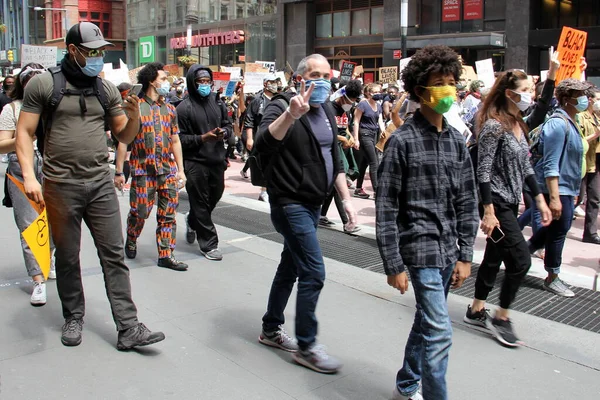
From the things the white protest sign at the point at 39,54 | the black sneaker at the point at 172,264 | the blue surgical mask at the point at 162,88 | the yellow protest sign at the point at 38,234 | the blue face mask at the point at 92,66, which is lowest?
the black sneaker at the point at 172,264

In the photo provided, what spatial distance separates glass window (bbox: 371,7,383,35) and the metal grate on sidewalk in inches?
888

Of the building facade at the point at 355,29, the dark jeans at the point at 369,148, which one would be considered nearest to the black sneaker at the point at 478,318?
the dark jeans at the point at 369,148

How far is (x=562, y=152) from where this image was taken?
5641mm

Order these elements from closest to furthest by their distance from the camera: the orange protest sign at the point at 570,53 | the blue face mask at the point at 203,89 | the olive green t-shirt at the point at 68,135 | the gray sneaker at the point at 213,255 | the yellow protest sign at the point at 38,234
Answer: the olive green t-shirt at the point at 68,135 → the yellow protest sign at the point at 38,234 → the blue face mask at the point at 203,89 → the gray sneaker at the point at 213,255 → the orange protest sign at the point at 570,53

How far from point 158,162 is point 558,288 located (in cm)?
382

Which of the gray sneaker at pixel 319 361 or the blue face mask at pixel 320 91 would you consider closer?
the blue face mask at pixel 320 91

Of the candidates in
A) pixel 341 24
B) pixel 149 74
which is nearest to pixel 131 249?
pixel 149 74

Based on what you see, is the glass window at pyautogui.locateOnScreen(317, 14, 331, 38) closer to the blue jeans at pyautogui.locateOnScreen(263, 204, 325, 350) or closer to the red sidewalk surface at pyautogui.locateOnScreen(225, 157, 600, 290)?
the red sidewalk surface at pyautogui.locateOnScreen(225, 157, 600, 290)

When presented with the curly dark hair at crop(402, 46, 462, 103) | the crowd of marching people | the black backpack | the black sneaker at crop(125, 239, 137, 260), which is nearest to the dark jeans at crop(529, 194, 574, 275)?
the crowd of marching people

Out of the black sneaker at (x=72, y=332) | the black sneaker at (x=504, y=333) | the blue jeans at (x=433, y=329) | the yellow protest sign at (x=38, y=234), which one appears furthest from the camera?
the black sneaker at (x=504, y=333)

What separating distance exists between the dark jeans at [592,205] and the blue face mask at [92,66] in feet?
19.7

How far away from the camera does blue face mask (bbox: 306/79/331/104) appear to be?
3.85 metres

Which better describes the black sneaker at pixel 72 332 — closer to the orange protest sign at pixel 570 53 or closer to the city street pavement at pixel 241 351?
the city street pavement at pixel 241 351

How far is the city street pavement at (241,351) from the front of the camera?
3.75 metres
